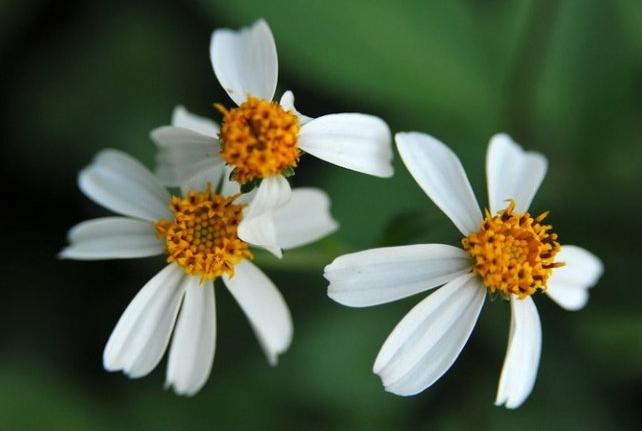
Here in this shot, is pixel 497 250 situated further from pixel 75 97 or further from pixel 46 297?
pixel 75 97

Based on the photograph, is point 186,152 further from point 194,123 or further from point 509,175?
point 509,175

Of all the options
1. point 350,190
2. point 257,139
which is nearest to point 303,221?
point 257,139

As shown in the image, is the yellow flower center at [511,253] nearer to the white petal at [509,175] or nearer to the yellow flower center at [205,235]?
the white petal at [509,175]

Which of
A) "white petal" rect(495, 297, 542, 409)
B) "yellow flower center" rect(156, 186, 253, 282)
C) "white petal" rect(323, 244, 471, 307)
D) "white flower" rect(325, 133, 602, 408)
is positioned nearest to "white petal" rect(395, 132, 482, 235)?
"white flower" rect(325, 133, 602, 408)

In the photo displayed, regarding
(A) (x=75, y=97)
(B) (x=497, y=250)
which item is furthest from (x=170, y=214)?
(A) (x=75, y=97)

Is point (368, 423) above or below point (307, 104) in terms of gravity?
below
